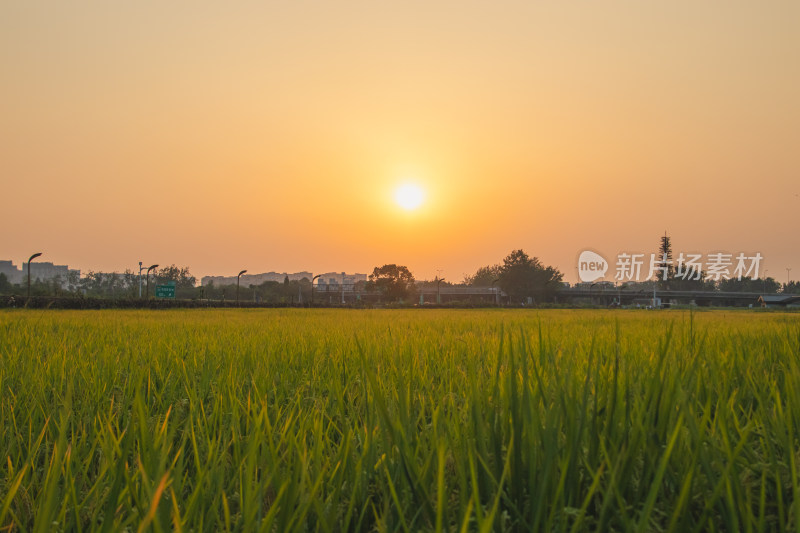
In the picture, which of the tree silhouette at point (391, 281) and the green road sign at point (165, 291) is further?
the tree silhouette at point (391, 281)

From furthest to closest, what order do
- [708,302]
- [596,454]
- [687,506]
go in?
[708,302]
[596,454]
[687,506]

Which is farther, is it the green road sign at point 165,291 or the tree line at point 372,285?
the tree line at point 372,285

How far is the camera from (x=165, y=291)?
4919 centimetres

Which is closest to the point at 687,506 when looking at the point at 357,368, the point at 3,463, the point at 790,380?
the point at 790,380

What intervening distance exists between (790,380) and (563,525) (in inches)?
50.4

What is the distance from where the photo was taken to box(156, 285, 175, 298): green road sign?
4858 centimetres

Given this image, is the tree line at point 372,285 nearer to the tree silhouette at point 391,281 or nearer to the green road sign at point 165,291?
the tree silhouette at point 391,281

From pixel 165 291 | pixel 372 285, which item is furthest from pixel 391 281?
pixel 165 291

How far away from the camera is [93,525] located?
38.7 inches

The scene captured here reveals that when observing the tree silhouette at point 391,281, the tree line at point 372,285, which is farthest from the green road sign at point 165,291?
the tree silhouette at point 391,281

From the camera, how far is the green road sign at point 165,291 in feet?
159

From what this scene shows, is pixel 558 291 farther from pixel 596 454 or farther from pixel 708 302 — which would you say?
pixel 596 454

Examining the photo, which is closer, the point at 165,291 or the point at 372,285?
the point at 165,291

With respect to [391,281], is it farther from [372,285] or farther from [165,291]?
[165,291]
